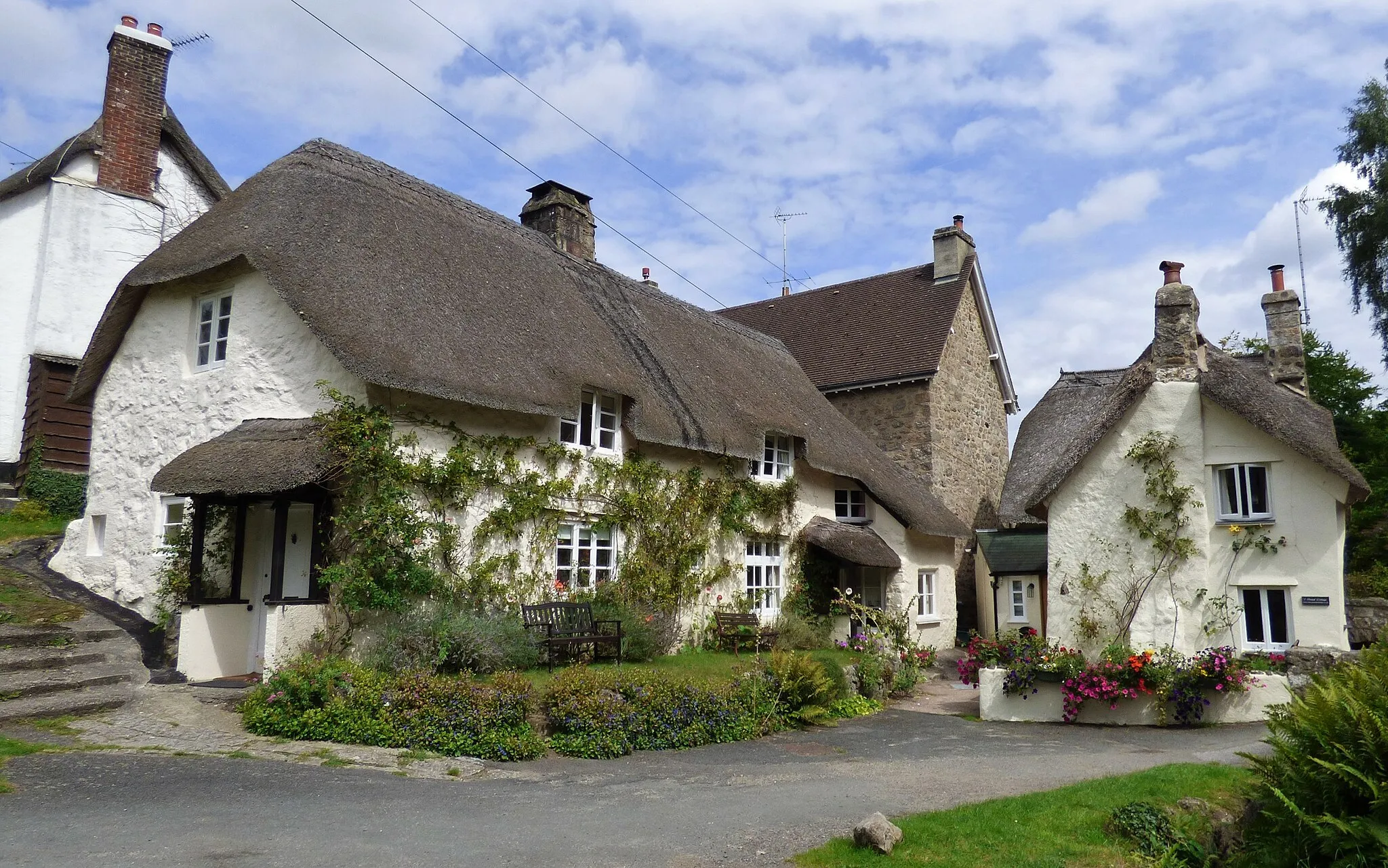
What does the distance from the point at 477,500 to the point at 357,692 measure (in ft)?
12.0

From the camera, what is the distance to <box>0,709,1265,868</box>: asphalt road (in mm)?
5789

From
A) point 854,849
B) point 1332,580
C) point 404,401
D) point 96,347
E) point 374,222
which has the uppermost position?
point 374,222

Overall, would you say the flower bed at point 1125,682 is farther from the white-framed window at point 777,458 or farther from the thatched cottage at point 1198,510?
the white-framed window at point 777,458

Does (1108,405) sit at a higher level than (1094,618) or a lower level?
higher

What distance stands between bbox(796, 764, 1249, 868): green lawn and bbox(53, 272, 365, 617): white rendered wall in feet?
26.6

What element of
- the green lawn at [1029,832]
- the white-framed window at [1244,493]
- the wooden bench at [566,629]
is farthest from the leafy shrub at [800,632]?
the green lawn at [1029,832]

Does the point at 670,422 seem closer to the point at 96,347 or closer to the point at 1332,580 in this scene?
the point at 96,347

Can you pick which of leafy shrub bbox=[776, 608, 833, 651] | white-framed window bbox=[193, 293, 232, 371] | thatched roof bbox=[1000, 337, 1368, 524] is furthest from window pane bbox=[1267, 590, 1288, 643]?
white-framed window bbox=[193, 293, 232, 371]

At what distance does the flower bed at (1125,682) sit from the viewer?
39.5ft

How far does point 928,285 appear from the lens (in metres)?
25.7

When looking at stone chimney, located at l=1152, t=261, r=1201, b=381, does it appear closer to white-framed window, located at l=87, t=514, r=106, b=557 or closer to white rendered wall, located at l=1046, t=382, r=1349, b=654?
white rendered wall, located at l=1046, t=382, r=1349, b=654

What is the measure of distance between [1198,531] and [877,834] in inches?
366

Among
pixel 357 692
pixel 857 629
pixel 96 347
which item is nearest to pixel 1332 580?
pixel 857 629

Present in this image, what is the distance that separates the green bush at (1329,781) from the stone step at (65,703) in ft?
33.7
